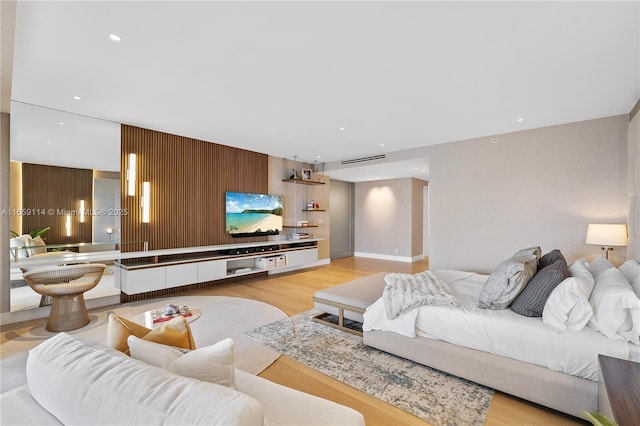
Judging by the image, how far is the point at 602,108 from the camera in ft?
11.2

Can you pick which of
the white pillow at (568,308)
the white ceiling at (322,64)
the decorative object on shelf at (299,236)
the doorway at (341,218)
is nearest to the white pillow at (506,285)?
the white pillow at (568,308)

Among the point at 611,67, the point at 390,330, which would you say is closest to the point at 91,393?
the point at 390,330

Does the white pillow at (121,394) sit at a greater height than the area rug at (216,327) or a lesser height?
greater

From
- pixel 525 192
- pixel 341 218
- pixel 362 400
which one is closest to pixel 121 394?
pixel 362 400

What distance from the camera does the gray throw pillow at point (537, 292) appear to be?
→ 2.06 meters

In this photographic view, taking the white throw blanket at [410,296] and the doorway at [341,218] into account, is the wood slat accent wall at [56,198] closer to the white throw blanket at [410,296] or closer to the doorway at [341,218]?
the white throw blanket at [410,296]

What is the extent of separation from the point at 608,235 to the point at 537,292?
2.17 m

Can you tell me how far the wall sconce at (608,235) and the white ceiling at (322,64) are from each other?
1.43 metres

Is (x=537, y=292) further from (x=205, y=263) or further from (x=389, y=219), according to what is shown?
(x=389, y=219)

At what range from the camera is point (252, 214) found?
18.8 feet

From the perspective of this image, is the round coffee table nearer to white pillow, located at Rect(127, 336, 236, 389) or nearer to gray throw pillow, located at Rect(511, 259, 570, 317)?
white pillow, located at Rect(127, 336, 236, 389)

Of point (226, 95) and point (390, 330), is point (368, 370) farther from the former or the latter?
point (226, 95)

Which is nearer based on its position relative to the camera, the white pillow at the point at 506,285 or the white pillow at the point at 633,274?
the white pillow at the point at 633,274

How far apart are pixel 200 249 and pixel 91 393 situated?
412 cm
